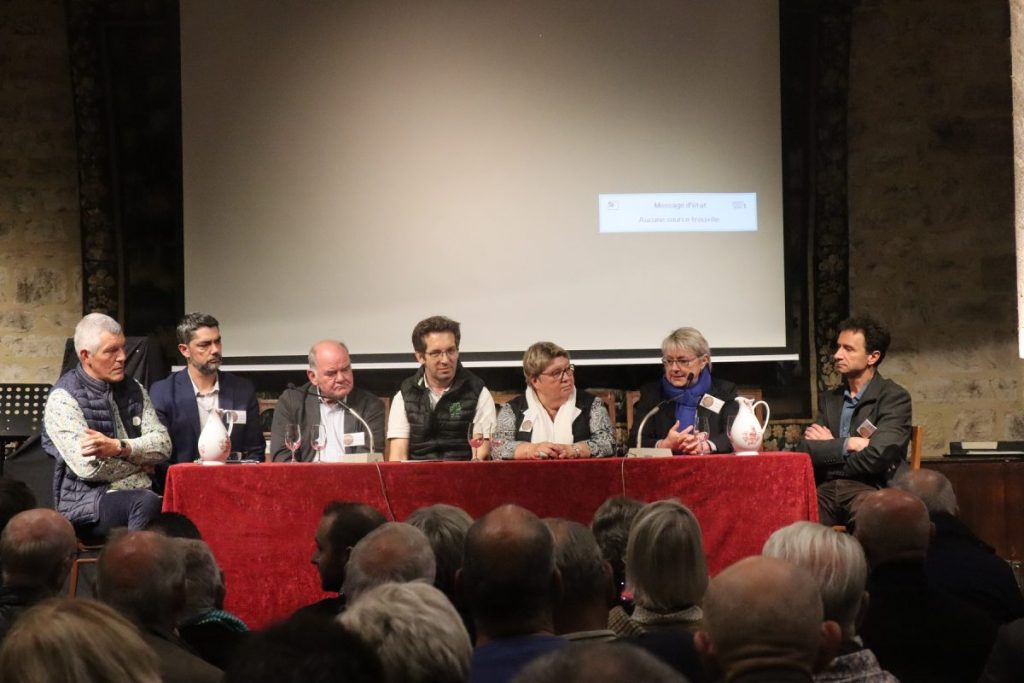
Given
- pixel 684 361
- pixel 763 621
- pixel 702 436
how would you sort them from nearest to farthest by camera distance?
pixel 763 621 → pixel 702 436 → pixel 684 361

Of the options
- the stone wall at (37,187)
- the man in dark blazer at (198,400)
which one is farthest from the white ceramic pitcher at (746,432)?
the stone wall at (37,187)

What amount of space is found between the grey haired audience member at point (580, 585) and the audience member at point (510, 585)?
17 cm

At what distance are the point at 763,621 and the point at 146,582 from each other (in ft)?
3.95

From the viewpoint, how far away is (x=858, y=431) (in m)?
5.26

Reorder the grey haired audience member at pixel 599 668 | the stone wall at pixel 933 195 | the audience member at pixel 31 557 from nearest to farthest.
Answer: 1. the grey haired audience member at pixel 599 668
2. the audience member at pixel 31 557
3. the stone wall at pixel 933 195

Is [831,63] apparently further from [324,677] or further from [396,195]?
[324,677]

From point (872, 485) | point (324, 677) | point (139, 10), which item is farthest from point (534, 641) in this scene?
point (139, 10)

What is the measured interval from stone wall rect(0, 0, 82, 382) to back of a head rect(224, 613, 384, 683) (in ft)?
20.2

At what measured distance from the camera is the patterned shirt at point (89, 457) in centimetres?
463

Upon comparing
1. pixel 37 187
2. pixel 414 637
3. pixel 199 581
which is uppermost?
pixel 37 187

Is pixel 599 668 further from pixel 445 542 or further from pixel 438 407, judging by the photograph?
pixel 438 407

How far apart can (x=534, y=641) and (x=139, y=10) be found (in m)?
5.65

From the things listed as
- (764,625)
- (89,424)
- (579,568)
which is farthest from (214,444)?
(764,625)

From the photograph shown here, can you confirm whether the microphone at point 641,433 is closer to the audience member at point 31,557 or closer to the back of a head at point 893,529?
the back of a head at point 893,529
